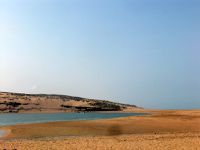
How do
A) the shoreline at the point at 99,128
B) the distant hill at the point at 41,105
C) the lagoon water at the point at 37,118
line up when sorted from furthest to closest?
1. the distant hill at the point at 41,105
2. the lagoon water at the point at 37,118
3. the shoreline at the point at 99,128

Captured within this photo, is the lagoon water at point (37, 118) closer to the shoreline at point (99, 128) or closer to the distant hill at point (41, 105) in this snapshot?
the shoreline at point (99, 128)

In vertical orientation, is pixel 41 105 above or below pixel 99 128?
above

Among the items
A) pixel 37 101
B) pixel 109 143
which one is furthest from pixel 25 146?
pixel 37 101

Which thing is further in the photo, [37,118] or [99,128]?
[37,118]

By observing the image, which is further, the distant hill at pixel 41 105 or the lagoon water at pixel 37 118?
the distant hill at pixel 41 105

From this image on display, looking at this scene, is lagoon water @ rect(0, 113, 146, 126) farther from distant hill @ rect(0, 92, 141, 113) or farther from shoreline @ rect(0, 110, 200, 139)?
distant hill @ rect(0, 92, 141, 113)

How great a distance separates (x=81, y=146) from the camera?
26.0 m

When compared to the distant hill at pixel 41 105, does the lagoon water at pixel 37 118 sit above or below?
below

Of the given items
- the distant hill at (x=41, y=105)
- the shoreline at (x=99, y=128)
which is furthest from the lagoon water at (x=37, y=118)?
the distant hill at (x=41, y=105)

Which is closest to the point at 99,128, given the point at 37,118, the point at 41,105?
the point at 37,118

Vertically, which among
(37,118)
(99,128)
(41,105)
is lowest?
(99,128)

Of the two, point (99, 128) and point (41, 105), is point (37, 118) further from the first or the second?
point (41, 105)

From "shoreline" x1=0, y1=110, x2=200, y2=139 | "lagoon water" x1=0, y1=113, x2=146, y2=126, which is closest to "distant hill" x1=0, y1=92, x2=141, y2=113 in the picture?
"lagoon water" x1=0, y1=113, x2=146, y2=126

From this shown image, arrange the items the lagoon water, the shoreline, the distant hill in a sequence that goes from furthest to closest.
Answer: the distant hill, the lagoon water, the shoreline
